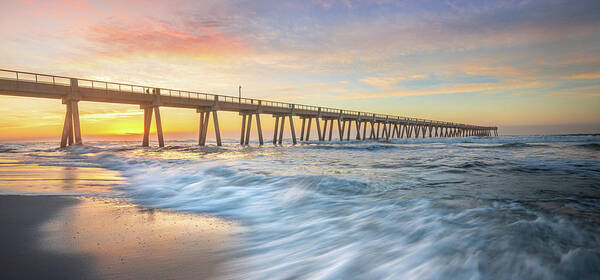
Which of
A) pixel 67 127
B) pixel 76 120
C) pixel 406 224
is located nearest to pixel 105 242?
pixel 406 224

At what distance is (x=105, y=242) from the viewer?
2984 mm

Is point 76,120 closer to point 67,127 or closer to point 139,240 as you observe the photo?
point 67,127

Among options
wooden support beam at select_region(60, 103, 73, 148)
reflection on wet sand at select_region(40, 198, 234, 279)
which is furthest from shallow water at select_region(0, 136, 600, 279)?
wooden support beam at select_region(60, 103, 73, 148)

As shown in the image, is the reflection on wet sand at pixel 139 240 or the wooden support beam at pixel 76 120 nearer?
the reflection on wet sand at pixel 139 240

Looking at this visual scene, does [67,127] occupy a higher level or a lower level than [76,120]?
lower

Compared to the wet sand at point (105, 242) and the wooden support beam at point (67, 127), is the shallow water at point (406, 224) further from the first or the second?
the wooden support beam at point (67, 127)

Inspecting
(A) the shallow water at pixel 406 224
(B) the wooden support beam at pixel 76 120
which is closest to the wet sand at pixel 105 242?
(A) the shallow water at pixel 406 224

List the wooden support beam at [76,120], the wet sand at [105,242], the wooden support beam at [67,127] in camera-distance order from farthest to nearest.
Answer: the wooden support beam at [67,127]
the wooden support beam at [76,120]
the wet sand at [105,242]

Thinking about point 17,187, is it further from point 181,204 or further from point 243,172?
point 243,172

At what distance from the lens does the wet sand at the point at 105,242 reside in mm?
2334

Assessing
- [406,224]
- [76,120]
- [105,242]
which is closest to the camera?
[105,242]

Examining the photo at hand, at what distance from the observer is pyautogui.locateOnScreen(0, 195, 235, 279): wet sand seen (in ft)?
7.66

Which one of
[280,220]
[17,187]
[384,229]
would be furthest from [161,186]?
[384,229]

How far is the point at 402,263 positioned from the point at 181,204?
4137 millimetres
